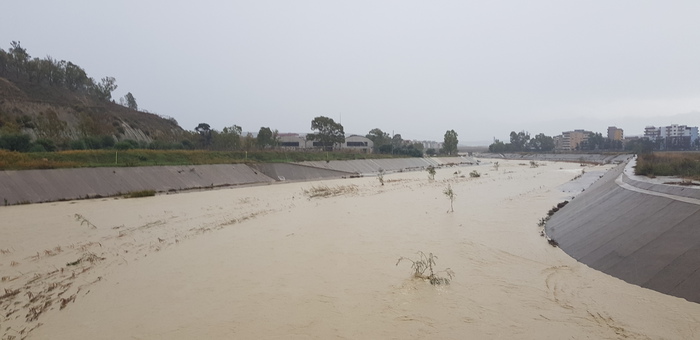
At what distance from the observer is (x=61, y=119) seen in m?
46.7

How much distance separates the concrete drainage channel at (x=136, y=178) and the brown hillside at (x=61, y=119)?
49.5 ft

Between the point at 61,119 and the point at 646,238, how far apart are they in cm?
5552

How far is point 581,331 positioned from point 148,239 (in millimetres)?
11926

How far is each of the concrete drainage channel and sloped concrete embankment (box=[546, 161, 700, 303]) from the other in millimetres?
24472

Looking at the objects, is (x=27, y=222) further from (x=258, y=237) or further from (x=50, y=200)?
(x=258, y=237)

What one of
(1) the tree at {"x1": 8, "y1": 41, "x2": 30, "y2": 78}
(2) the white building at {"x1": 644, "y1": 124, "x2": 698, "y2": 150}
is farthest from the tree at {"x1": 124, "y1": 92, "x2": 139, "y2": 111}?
(2) the white building at {"x1": 644, "y1": 124, "x2": 698, "y2": 150}

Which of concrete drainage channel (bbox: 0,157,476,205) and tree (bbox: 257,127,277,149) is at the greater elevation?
tree (bbox: 257,127,277,149)

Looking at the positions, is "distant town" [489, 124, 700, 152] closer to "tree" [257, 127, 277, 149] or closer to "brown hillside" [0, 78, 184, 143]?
"tree" [257, 127, 277, 149]

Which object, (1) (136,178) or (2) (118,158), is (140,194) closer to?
(1) (136,178)

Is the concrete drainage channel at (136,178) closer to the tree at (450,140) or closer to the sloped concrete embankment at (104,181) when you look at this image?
the sloped concrete embankment at (104,181)

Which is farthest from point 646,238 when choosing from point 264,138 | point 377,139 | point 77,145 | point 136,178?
point 377,139

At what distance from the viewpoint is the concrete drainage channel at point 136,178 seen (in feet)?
69.7

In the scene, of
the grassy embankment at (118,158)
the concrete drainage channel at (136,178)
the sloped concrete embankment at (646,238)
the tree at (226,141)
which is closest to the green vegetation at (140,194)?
the concrete drainage channel at (136,178)

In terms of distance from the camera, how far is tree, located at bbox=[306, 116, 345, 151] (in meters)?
76.1
